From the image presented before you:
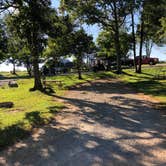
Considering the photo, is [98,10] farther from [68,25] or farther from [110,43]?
[110,43]

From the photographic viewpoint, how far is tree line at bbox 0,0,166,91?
2255 centimetres

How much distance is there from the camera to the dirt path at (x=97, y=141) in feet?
26.7

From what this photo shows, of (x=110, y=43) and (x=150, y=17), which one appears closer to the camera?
(x=150, y=17)

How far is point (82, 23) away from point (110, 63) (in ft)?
55.1

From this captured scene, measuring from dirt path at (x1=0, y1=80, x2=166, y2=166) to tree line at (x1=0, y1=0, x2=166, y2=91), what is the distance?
937 cm

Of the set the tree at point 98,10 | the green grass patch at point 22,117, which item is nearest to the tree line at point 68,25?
the tree at point 98,10

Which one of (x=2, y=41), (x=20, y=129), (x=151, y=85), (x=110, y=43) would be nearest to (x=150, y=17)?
(x=110, y=43)

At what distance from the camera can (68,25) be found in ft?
111

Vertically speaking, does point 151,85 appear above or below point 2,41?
below

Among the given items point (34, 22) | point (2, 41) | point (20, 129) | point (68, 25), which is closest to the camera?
point (20, 129)

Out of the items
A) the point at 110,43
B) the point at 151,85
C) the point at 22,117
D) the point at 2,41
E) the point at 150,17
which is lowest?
the point at 22,117

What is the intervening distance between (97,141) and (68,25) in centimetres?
2506

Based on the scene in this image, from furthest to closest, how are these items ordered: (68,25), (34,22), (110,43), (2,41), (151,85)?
(110,43) < (68,25) < (151,85) < (2,41) < (34,22)

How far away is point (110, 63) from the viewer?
173ft
